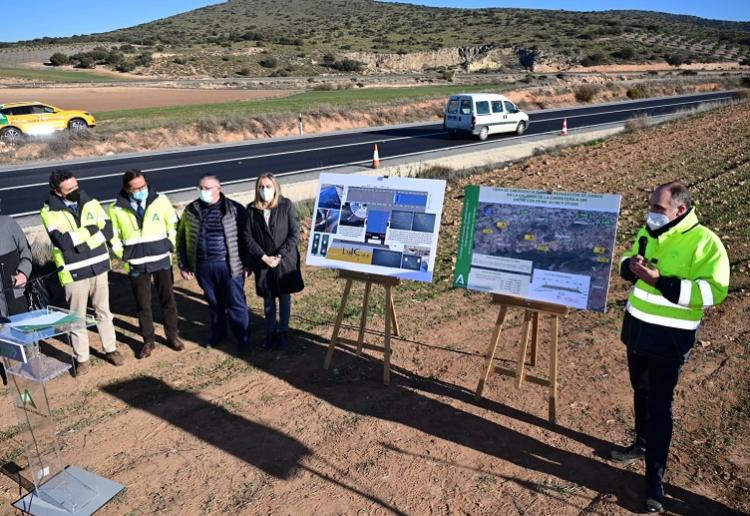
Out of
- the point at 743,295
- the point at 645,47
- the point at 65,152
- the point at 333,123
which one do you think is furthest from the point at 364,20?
the point at 743,295

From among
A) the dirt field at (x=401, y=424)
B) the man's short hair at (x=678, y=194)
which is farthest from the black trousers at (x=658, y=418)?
the man's short hair at (x=678, y=194)

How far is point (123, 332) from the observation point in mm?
7461

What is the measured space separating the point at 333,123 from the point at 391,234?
2563cm

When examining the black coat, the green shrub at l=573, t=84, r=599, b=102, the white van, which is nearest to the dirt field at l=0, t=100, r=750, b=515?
the black coat

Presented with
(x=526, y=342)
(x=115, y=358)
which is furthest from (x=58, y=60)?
(x=526, y=342)

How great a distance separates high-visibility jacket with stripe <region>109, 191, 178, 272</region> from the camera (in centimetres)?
630

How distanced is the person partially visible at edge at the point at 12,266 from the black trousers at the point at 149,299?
0.99 metres

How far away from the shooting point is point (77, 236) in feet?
19.6

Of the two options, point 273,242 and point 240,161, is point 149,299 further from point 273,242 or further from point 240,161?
point 240,161

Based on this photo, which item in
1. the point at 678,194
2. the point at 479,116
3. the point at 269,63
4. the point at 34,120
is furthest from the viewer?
the point at 269,63

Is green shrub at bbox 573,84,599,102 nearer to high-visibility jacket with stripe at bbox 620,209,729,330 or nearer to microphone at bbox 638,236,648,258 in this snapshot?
microphone at bbox 638,236,648,258

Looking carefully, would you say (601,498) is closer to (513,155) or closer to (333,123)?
(513,155)

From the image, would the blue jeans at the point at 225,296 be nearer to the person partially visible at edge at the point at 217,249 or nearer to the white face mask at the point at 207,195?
the person partially visible at edge at the point at 217,249

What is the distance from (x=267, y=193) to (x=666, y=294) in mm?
3881
